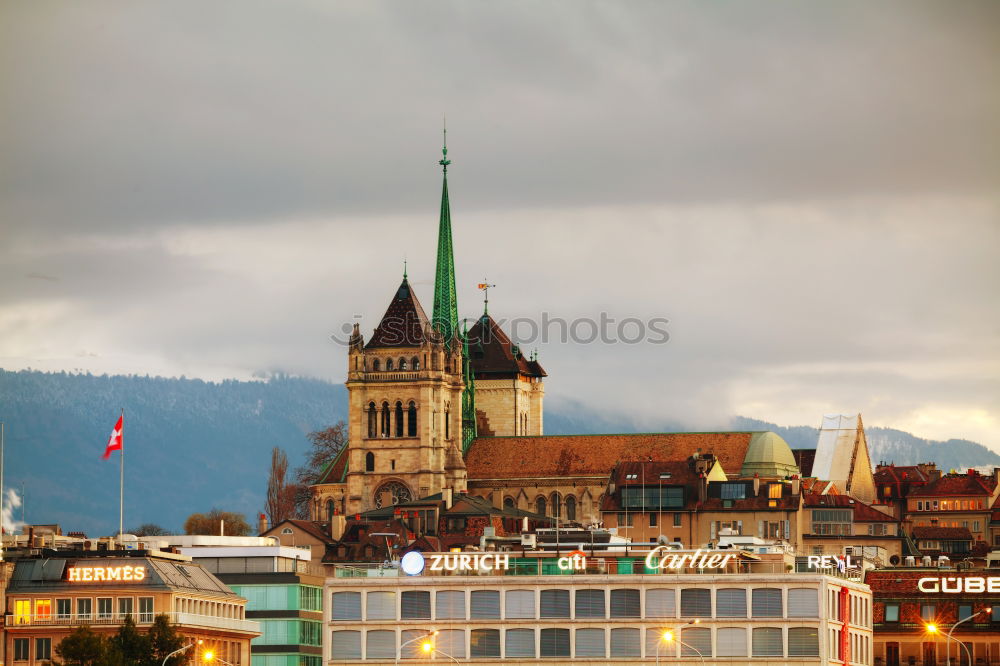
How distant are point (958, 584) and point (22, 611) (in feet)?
219

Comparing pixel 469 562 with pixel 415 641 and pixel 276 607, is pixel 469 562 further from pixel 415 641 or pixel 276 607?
pixel 276 607

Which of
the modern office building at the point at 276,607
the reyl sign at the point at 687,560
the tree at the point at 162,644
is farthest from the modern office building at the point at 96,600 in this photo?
the reyl sign at the point at 687,560

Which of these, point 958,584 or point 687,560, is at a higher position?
point 687,560

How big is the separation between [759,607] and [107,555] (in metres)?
45.4

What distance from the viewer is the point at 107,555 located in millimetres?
178000

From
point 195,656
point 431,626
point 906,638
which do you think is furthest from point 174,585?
point 906,638

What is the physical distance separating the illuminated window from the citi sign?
211ft

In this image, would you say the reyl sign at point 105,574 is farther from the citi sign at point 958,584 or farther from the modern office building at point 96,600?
the citi sign at point 958,584

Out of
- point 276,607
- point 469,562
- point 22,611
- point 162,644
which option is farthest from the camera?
point 276,607

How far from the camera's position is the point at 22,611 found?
172 meters

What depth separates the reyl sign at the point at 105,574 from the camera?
174000 mm

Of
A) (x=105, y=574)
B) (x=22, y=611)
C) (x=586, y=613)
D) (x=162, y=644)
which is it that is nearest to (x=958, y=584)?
→ (x=586, y=613)

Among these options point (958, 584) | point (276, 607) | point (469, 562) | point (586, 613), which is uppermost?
point (469, 562)

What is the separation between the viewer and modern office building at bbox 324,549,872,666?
162875mm
